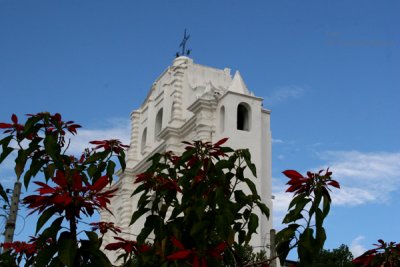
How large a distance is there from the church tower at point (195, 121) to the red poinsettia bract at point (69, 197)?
22593mm

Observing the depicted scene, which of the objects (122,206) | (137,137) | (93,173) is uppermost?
(137,137)

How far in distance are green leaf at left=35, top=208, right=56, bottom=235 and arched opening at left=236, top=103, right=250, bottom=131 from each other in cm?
2647

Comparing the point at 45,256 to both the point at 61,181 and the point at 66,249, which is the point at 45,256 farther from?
the point at 61,181

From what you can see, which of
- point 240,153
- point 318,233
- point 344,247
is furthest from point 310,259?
point 344,247

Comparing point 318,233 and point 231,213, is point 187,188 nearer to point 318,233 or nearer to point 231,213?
point 231,213

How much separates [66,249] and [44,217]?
12.2 inches

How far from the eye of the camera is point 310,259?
5.28 metres

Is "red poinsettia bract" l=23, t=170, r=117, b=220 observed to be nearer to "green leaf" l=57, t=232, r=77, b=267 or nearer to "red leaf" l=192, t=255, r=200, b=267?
"green leaf" l=57, t=232, r=77, b=267

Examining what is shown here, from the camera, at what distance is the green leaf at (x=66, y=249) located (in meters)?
4.61

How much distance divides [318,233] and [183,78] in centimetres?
3118

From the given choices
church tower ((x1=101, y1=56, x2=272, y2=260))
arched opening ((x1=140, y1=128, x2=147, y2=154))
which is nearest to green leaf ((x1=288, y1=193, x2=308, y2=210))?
church tower ((x1=101, y1=56, x2=272, y2=260))

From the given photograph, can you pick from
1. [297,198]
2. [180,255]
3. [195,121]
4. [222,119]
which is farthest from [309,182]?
[195,121]

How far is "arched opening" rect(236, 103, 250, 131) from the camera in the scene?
31.5 m

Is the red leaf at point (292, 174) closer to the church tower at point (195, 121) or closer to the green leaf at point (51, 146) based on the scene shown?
the green leaf at point (51, 146)
